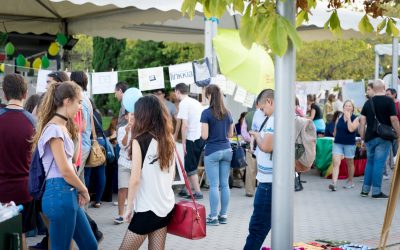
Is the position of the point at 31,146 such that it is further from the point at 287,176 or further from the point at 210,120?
the point at 210,120

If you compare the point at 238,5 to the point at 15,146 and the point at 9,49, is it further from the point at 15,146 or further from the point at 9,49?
the point at 9,49

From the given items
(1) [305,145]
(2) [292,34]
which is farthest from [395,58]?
(2) [292,34]

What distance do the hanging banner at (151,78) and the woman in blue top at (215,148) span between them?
300 cm

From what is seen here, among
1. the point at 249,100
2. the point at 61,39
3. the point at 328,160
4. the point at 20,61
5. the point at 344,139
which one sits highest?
the point at 61,39

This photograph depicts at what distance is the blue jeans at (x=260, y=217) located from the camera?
17.8 ft

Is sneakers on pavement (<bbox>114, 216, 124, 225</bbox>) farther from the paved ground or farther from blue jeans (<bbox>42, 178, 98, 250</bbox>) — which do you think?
blue jeans (<bbox>42, 178, 98, 250</bbox>)

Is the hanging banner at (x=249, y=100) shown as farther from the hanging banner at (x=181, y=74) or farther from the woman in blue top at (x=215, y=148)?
the woman in blue top at (x=215, y=148)

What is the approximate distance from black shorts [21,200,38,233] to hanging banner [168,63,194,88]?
18.7 ft

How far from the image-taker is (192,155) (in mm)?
10430

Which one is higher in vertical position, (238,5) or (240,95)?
(238,5)

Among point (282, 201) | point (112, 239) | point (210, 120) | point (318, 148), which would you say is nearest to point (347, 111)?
point (318, 148)

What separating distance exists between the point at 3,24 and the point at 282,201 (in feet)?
34.5

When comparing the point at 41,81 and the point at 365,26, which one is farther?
the point at 41,81

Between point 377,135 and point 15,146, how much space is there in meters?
7.20
